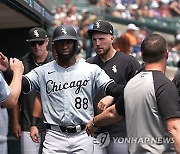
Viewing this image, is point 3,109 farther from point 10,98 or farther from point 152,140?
point 152,140

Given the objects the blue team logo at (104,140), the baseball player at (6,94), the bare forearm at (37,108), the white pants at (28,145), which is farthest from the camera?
the white pants at (28,145)

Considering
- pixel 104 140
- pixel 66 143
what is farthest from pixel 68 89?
pixel 104 140

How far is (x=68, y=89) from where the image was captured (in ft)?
14.4

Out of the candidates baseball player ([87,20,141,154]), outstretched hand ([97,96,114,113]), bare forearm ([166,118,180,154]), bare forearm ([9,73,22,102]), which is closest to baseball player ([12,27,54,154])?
baseball player ([87,20,141,154])

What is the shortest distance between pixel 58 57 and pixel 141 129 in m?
1.51

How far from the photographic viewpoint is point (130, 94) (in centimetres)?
327

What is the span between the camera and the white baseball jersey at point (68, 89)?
437 centimetres

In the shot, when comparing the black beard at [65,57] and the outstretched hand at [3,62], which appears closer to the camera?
the outstretched hand at [3,62]

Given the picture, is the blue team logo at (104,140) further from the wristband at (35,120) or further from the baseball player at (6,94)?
the baseball player at (6,94)

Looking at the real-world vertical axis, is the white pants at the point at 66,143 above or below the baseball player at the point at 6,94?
below

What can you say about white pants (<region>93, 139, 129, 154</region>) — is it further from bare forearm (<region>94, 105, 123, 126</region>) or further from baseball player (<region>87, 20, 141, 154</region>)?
bare forearm (<region>94, 105, 123, 126</region>)

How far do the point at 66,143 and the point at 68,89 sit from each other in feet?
1.59

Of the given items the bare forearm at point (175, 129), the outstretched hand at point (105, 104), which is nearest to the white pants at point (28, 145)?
the outstretched hand at point (105, 104)

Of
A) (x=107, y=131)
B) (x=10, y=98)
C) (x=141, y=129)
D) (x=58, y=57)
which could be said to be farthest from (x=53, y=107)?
(x=141, y=129)
